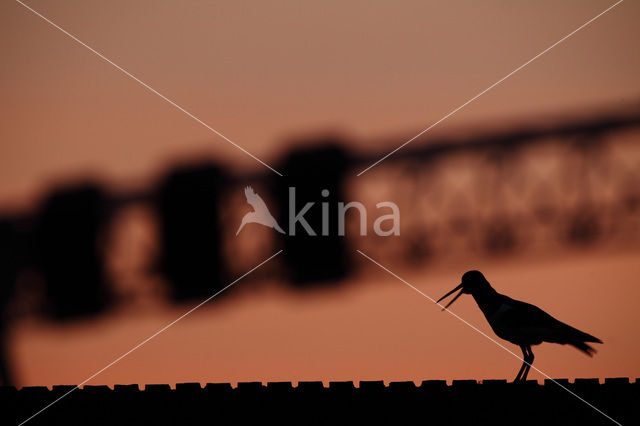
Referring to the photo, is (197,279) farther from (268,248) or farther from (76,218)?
(76,218)

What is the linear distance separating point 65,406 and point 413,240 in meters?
3.02

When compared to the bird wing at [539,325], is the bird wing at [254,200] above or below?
above

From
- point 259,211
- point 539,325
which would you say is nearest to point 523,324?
point 539,325

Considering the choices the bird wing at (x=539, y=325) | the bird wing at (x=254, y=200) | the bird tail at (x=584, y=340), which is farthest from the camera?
the bird wing at (x=254, y=200)

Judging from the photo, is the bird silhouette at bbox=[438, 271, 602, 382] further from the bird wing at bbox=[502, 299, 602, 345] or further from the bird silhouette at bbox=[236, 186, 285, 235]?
the bird silhouette at bbox=[236, 186, 285, 235]

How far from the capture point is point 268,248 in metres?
4.37

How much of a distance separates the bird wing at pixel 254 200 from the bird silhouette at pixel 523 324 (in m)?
1.56

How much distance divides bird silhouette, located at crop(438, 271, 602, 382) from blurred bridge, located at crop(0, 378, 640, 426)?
1013 mm

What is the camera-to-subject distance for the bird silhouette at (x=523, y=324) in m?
2.94

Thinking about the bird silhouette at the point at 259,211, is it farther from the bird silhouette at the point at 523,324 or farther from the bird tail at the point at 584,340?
the bird tail at the point at 584,340

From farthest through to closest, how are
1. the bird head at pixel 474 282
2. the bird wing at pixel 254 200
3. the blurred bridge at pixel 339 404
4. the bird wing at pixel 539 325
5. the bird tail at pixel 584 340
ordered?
the bird wing at pixel 254 200 → the bird head at pixel 474 282 → the bird wing at pixel 539 325 → the bird tail at pixel 584 340 → the blurred bridge at pixel 339 404

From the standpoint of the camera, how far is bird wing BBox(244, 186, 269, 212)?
14.0ft

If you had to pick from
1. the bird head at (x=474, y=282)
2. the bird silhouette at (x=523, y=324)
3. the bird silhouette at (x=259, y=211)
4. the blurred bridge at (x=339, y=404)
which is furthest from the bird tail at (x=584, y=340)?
the bird silhouette at (x=259, y=211)

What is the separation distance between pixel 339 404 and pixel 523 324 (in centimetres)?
148
